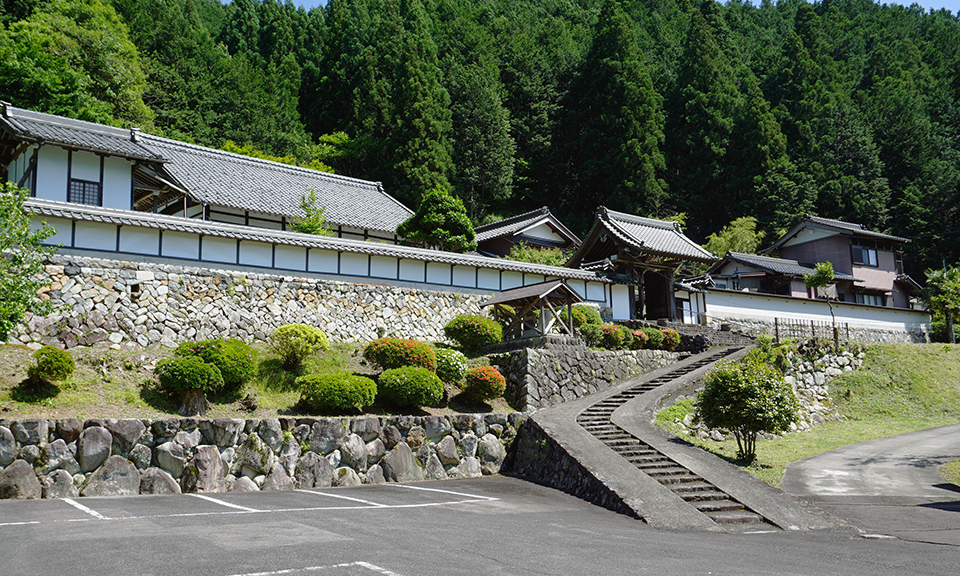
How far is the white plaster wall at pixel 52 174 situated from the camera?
2283 cm

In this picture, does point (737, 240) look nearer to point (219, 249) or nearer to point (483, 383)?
point (483, 383)

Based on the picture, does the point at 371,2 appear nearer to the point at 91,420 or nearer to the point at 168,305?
the point at 168,305

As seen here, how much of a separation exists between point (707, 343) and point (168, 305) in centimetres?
1945

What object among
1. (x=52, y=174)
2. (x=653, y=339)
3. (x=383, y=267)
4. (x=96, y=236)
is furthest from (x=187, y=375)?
(x=653, y=339)

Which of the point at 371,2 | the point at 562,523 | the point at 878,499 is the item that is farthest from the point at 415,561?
the point at 371,2

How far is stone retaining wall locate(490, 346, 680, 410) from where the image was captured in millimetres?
18906

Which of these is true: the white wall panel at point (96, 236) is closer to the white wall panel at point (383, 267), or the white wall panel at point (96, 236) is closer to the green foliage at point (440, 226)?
the white wall panel at point (383, 267)

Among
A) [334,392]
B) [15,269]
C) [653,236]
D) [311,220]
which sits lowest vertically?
[334,392]

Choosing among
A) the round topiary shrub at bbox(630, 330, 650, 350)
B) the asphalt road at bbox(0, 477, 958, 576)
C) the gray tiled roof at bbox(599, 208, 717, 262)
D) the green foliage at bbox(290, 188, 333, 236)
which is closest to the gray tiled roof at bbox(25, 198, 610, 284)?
the gray tiled roof at bbox(599, 208, 717, 262)

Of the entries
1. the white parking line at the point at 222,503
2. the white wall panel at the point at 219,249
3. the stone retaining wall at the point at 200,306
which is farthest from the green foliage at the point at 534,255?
the white parking line at the point at 222,503

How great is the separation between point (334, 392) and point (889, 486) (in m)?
11.6

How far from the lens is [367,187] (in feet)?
120

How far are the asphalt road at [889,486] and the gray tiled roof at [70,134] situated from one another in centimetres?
2321

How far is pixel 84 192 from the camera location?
23.7 meters
